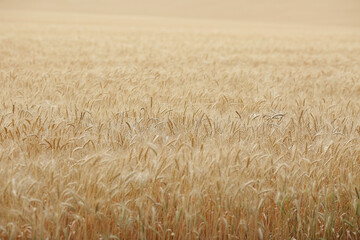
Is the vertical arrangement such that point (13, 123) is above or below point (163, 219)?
above

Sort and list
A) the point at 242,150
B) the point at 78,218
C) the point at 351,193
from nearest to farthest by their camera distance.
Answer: the point at 78,218 → the point at 351,193 → the point at 242,150

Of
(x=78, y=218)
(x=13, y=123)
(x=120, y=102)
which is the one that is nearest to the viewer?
(x=78, y=218)

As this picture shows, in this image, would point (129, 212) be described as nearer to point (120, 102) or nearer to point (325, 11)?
point (120, 102)

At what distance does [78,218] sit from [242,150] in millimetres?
1066

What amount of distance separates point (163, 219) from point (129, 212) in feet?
0.64

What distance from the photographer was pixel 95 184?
Result: 1.87m

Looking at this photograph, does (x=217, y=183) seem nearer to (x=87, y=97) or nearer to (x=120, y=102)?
(x=120, y=102)

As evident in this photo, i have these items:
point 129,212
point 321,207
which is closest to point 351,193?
point 321,207

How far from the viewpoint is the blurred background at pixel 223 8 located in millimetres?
66019

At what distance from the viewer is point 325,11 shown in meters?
69.2

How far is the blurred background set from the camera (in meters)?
66.0

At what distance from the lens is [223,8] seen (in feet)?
256

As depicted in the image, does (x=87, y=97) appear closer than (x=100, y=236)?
→ No

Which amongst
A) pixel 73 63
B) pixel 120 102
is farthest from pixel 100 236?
pixel 73 63
